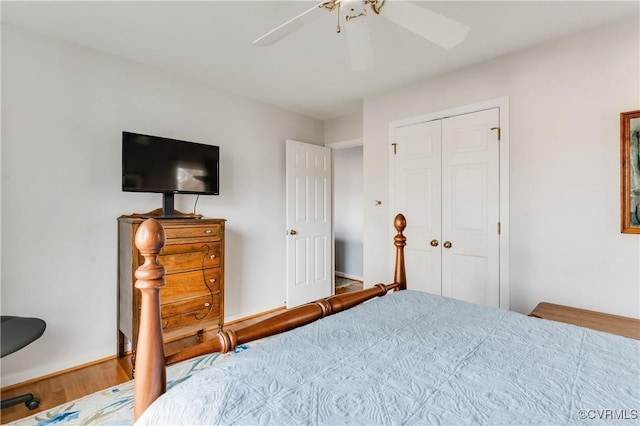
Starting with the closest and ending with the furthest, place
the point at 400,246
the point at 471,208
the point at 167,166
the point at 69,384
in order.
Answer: the point at 400,246, the point at 69,384, the point at 167,166, the point at 471,208

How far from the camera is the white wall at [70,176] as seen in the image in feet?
7.01

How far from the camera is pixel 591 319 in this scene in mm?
2018

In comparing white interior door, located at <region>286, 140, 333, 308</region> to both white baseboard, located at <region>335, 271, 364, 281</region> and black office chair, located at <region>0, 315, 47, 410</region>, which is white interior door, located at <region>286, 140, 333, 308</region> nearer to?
white baseboard, located at <region>335, 271, 364, 281</region>

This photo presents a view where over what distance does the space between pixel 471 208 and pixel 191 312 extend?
2.54 m

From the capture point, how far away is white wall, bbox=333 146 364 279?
17.5 ft

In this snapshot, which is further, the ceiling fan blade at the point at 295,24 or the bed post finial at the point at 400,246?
the bed post finial at the point at 400,246

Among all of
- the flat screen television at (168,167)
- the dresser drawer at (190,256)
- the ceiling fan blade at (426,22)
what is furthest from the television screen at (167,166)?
the ceiling fan blade at (426,22)

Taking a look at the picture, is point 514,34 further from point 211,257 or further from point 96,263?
point 96,263

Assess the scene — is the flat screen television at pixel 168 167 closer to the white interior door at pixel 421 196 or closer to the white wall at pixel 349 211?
the white interior door at pixel 421 196

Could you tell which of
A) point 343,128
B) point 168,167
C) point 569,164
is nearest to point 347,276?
point 343,128

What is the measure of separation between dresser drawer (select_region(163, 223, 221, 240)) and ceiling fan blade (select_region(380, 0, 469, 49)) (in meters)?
2.01

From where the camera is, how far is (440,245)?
291 centimetres

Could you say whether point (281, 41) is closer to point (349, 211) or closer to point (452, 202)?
point (452, 202)

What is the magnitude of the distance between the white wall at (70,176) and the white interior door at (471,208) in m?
2.31
